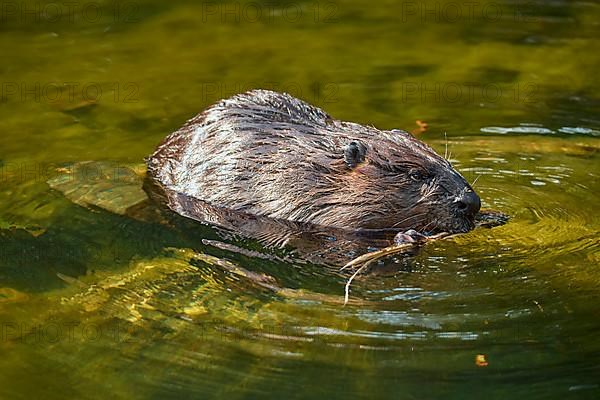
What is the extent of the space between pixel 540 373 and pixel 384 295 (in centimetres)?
89

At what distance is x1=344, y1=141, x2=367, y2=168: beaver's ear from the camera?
5637mm

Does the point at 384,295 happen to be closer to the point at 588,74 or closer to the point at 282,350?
the point at 282,350

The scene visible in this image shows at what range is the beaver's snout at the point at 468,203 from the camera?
5.41m

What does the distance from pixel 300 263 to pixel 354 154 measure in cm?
76

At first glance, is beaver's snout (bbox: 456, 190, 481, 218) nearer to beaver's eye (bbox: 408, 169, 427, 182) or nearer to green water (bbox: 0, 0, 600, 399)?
green water (bbox: 0, 0, 600, 399)

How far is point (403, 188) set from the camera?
220 inches

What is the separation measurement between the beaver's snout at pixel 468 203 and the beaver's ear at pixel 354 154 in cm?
59

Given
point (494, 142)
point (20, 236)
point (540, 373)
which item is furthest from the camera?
point (494, 142)

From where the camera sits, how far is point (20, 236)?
18.2ft

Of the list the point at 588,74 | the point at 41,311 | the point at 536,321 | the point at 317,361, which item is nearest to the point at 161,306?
the point at 41,311
